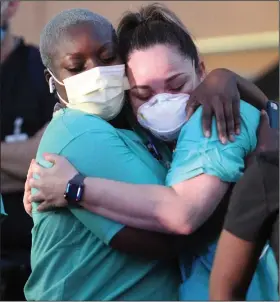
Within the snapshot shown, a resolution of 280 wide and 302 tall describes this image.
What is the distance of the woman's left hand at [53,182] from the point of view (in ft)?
6.44

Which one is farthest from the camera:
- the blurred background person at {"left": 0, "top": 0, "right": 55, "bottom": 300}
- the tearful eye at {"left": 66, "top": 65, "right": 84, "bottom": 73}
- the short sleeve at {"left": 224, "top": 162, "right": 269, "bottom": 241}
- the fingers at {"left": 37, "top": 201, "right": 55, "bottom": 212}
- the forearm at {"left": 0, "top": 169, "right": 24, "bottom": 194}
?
the forearm at {"left": 0, "top": 169, "right": 24, "bottom": 194}

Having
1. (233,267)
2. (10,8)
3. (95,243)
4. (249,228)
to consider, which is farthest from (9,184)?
(249,228)

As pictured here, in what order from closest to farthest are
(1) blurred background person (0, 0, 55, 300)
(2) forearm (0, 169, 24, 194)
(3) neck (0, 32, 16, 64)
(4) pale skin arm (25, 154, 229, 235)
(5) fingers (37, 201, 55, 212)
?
(4) pale skin arm (25, 154, 229, 235) → (5) fingers (37, 201, 55, 212) → (1) blurred background person (0, 0, 55, 300) → (2) forearm (0, 169, 24, 194) → (3) neck (0, 32, 16, 64)

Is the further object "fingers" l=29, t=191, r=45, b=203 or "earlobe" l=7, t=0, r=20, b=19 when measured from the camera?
"earlobe" l=7, t=0, r=20, b=19

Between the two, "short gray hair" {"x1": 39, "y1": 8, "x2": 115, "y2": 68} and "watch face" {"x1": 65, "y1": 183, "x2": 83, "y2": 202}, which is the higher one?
"short gray hair" {"x1": 39, "y1": 8, "x2": 115, "y2": 68}

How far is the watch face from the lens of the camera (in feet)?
6.34

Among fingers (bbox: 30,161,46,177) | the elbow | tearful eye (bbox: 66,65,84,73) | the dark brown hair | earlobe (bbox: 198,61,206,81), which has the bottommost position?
the elbow

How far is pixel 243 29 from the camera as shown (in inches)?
200

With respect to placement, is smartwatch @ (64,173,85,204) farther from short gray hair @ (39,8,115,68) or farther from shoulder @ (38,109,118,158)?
short gray hair @ (39,8,115,68)

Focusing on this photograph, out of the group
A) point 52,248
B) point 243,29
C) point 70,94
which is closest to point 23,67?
point 70,94

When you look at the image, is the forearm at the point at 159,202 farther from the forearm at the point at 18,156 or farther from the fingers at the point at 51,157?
the forearm at the point at 18,156

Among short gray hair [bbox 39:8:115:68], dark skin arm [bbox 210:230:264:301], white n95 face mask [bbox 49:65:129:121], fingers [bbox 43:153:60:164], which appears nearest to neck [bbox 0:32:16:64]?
short gray hair [bbox 39:8:115:68]

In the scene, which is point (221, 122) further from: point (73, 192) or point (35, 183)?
point (35, 183)

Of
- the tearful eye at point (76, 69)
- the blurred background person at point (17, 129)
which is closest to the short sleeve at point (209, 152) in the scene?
the tearful eye at point (76, 69)
